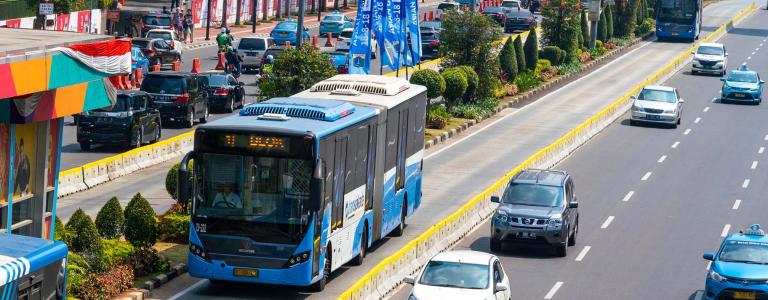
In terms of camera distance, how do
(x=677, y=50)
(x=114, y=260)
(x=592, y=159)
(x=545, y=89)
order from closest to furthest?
(x=114, y=260) < (x=592, y=159) < (x=545, y=89) < (x=677, y=50)

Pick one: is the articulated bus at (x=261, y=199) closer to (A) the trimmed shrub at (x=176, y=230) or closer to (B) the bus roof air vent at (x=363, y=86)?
(A) the trimmed shrub at (x=176, y=230)

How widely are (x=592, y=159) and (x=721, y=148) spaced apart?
6231mm

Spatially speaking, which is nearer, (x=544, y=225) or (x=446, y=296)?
(x=446, y=296)

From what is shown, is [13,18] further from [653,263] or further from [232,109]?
[653,263]

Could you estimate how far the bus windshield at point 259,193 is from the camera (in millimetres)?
24828

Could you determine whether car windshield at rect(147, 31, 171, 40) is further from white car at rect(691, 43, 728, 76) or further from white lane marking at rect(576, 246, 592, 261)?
white lane marking at rect(576, 246, 592, 261)

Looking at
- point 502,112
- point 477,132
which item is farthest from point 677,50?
point 477,132

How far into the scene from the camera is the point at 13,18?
6806cm

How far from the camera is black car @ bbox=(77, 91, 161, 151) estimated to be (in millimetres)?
42719

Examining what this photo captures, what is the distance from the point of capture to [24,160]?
25.3m

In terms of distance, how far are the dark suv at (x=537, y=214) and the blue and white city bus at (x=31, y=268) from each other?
1588 cm

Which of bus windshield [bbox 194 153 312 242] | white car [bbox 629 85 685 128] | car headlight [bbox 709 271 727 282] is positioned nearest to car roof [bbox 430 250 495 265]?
bus windshield [bbox 194 153 312 242]

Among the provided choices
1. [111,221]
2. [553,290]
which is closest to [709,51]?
[553,290]

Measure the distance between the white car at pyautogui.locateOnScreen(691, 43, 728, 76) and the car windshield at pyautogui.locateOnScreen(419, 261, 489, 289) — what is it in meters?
49.6
